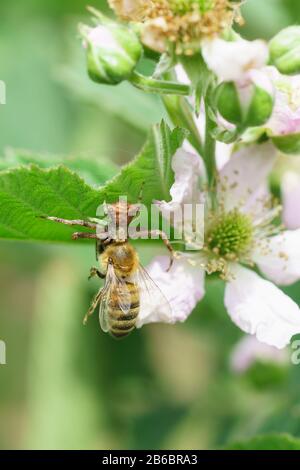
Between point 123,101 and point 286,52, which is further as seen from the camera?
point 123,101

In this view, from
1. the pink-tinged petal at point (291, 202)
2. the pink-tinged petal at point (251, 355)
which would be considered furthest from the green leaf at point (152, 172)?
the pink-tinged petal at point (251, 355)

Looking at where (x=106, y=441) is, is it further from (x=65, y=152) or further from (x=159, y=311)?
(x=159, y=311)

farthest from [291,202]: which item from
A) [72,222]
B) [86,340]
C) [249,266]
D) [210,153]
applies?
[86,340]

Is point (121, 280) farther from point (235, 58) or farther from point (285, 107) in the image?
point (235, 58)

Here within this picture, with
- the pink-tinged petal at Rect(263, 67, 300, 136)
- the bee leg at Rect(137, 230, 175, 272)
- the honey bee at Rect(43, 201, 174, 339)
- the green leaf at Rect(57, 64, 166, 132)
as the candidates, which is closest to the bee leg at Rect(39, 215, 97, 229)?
the honey bee at Rect(43, 201, 174, 339)

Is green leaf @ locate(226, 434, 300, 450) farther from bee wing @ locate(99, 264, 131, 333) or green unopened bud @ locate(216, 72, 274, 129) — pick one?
green unopened bud @ locate(216, 72, 274, 129)

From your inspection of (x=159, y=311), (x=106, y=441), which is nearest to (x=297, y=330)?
(x=159, y=311)
